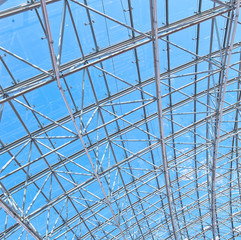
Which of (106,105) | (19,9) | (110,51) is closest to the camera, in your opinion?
(19,9)

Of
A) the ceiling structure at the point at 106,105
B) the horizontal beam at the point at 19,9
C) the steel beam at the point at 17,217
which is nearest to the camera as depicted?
the horizontal beam at the point at 19,9

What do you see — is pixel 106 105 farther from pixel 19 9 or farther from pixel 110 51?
pixel 19 9

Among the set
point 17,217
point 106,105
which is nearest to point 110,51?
point 106,105

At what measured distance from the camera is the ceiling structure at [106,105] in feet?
50.1

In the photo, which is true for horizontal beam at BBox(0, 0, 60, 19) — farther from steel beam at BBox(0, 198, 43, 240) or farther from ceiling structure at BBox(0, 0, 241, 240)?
steel beam at BBox(0, 198, 43, 240)

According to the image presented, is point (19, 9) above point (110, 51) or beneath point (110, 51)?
above

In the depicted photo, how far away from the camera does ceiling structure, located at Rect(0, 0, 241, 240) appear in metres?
15.3

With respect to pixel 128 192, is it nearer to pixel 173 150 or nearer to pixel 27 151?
pixel 173 150

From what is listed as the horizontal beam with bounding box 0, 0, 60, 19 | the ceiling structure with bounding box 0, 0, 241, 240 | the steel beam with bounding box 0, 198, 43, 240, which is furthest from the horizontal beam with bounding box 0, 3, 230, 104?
the steel beam with bounding box 0, 198, 43, 240

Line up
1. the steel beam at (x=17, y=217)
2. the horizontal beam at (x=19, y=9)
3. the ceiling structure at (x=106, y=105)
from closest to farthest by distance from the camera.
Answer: the horizontal beam at (x=19, y=9) < the ceiling structure at (x=106, y=105) < the steel beam at (x=17, y=217)

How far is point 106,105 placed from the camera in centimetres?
1894

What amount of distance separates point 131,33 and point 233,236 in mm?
26288

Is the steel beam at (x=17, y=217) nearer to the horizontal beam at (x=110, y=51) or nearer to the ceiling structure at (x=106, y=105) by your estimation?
the ceiling structure at (x=106, y=105)

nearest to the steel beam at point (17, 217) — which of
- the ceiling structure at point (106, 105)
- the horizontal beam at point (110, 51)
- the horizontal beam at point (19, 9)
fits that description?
the ceiling structure at point (106, 105)
